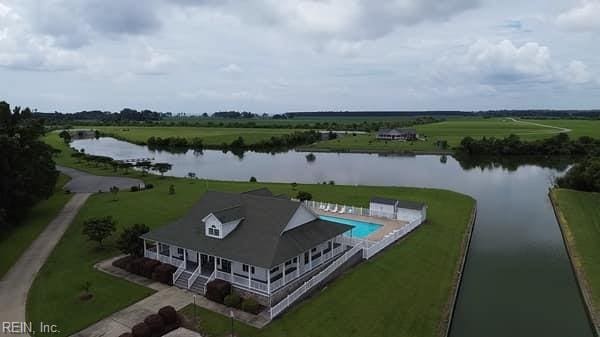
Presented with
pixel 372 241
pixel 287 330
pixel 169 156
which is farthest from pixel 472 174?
pixel 169 156

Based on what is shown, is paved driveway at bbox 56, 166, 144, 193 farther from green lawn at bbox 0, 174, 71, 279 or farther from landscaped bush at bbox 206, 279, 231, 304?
landscaped bush at bbox 206, 279, 231, 304

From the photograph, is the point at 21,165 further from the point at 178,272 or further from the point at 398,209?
the point at 398,209

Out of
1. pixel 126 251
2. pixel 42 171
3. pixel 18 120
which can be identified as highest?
pixel 18 120

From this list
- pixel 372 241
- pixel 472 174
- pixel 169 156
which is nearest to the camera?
pixel 372 241

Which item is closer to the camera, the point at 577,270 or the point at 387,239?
the point at 577,270

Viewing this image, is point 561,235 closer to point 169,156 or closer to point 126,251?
point 126,251

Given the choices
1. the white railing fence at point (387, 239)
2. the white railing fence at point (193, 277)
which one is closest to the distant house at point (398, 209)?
the white railing fence at point (387, 239)

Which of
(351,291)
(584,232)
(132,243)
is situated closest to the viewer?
(351,291)

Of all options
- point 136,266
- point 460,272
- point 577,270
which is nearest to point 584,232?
point 577,270
